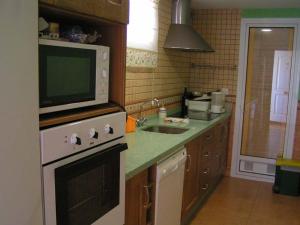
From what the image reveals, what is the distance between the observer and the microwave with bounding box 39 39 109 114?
1.17m

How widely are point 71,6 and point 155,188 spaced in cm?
136

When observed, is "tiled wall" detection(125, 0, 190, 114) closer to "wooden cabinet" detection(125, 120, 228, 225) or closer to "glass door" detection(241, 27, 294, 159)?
"wooden cabinet" detection(125, 120, 228, 225)

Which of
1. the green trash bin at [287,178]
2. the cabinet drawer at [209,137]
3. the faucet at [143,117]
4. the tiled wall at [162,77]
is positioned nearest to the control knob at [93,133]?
the tiled wall at [162,77]

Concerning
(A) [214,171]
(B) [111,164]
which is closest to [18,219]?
(B) [111,164]

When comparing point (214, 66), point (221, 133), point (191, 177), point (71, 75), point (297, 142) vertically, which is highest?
point (214, 66)

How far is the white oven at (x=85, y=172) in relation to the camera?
118cm

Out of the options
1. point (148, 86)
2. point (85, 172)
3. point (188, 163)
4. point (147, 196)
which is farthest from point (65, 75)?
point (148, 86)

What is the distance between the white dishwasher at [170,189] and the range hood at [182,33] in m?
1.29

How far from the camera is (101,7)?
54.8 inches

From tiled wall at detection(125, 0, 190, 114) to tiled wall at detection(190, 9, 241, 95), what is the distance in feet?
0.71

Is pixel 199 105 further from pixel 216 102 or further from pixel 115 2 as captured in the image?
pixel 115 2

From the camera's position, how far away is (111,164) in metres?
1.54

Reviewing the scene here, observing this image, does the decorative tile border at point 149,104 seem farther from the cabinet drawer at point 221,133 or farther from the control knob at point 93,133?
the control knob at point 93,133

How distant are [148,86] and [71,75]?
2110 mm
